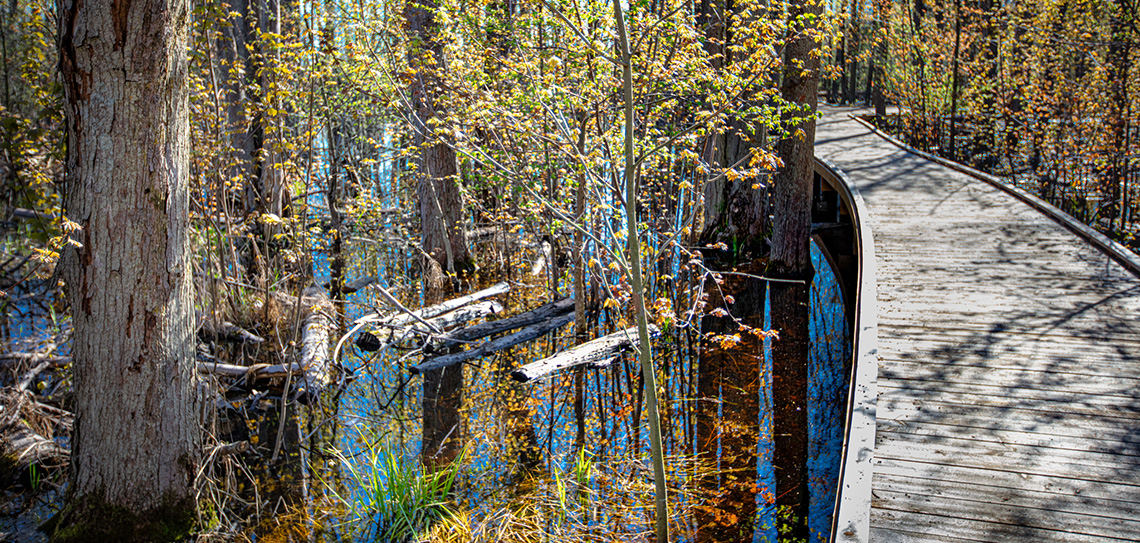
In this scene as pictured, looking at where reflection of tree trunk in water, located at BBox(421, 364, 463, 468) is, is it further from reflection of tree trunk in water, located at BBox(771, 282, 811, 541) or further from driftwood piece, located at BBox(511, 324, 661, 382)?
reflection of tree trunk in water, located at BBox(771, 282, 811, 541)

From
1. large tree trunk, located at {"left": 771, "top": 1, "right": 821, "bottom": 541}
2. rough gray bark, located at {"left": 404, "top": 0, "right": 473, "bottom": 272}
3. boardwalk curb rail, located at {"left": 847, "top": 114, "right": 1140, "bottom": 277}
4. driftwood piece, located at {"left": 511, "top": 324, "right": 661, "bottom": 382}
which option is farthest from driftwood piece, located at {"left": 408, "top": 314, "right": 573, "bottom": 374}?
boardwalk curb rail, located at {"left": 847, "top": 114, "right": 1140, "bottom": 277}

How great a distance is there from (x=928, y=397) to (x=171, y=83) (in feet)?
16.8

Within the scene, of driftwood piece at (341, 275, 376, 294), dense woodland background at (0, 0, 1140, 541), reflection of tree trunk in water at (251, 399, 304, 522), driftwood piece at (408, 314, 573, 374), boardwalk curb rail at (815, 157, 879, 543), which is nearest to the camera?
boardwalk curb rail at (815, 157, 879, 543)

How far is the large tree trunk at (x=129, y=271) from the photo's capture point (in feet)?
13.5

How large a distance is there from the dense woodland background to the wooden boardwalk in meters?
1.10

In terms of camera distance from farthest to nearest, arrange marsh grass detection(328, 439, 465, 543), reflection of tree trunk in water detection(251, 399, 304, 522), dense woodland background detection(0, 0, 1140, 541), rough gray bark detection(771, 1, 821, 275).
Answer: rough gray bark detection(771, 1, 821, 275), reflection of tree trunk in water detection(251, 399, 304, 522), dense woodland background detection(0, 0, 1140, 541), marsh grass detection(328, 439, 465, 543)

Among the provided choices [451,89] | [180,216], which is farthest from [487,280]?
[180,216]

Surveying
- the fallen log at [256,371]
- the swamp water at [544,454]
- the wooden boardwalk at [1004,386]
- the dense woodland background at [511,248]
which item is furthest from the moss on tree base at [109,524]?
the wooden boardwalk at [1004,386]

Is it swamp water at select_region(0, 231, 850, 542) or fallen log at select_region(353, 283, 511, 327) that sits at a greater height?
fallen log at select_region(353, 283, 511, 327)

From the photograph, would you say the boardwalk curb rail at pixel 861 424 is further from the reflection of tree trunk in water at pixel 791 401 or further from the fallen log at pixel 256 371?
the fallen log at pixel 256 371

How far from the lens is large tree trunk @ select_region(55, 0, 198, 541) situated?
4.13 meters

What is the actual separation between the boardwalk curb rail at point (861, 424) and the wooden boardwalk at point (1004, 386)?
89 mm

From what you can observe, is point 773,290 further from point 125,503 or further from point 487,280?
point 125,503

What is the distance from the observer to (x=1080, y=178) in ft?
36.1
